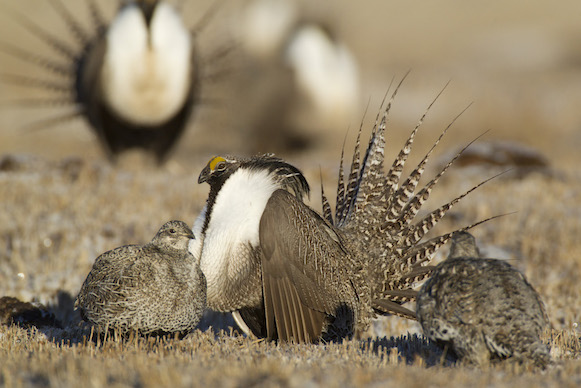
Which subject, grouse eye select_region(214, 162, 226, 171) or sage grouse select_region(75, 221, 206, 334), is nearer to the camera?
sage grouse select_region(75, 221, 206, 334)

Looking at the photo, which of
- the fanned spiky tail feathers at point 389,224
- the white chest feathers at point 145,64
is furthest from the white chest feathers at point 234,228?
the white chest feathers at point 145,64

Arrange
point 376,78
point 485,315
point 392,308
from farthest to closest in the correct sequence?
point 376,78, point 392,308, point 485,315

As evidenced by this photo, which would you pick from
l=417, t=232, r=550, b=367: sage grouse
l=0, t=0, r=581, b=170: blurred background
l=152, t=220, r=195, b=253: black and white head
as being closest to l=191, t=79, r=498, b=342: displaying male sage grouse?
l=152, t=220, r=195, b=253: black and white head

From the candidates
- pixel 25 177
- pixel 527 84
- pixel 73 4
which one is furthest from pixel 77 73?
pixel 73 4

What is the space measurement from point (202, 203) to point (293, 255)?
3.33 m

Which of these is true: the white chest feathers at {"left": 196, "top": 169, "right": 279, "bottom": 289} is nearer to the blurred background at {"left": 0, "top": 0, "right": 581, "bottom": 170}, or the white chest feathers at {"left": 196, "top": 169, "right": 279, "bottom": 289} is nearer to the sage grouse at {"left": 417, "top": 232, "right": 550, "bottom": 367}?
the sage grouse at {"left": 417, "top": 232, "right": 550, "bottom": 367}

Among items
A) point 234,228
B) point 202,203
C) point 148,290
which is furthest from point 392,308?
point 202,203

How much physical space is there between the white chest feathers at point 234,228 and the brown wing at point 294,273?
0.09 metres

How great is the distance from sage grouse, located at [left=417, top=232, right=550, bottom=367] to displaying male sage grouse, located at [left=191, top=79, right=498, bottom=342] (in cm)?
68

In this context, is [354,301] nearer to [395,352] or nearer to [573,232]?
[395,352]

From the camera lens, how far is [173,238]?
3.38m

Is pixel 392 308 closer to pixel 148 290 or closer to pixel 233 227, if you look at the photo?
pixel 233 227

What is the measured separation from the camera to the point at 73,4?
26.6m

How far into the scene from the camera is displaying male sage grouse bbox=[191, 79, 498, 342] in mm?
3365
